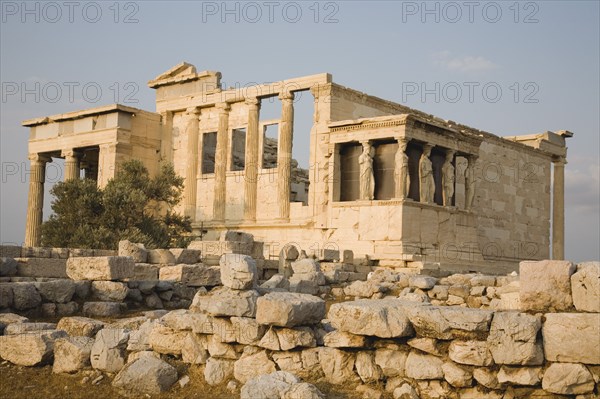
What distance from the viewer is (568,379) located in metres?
6.12

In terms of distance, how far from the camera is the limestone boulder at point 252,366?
735 cm

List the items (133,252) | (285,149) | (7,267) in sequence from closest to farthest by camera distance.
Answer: (7,267)
(133,252)
(285,149)

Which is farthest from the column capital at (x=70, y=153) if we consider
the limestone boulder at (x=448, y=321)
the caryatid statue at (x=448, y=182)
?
the limestone boulder at (x=448, y=321)

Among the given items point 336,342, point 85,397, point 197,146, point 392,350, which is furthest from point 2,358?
point 197,146

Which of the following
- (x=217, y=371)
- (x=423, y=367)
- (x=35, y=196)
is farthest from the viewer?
(x=35, y=196)

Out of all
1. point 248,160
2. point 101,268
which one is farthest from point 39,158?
point 101,268

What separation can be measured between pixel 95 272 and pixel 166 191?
12.1m

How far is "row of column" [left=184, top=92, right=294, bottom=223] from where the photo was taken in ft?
80.3

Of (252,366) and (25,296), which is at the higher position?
(25,296)

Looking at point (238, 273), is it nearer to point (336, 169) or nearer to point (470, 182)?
point (336, 169)

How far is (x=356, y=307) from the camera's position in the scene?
708 cm

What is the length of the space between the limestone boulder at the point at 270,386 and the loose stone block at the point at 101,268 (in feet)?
20.2

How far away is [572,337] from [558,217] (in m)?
25.3

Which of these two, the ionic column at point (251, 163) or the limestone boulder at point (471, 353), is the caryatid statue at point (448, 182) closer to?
the ionic column at point (251, 163)
